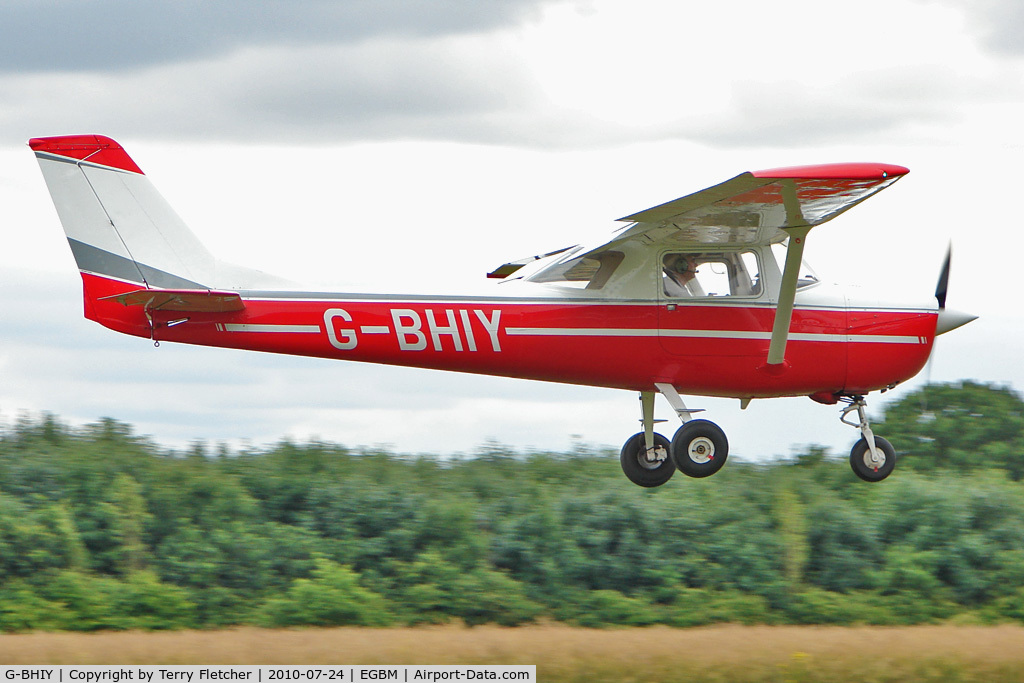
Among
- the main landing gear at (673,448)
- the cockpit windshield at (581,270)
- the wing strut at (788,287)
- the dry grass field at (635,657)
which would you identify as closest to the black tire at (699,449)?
the main landing gear at (673,448)

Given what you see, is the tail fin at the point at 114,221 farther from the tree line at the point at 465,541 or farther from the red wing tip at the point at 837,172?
the tree line at the point at 465,541

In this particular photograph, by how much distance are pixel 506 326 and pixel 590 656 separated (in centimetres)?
443

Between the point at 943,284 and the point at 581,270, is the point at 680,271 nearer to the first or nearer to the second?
the point at 581,270

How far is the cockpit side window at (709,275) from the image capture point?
11.8 meters

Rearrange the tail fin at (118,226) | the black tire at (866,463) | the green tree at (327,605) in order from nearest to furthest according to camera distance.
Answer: the tail fin at (118,226)
the black tire at (866,463)
the green tree at (327,605)

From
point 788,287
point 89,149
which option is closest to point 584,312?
point 788,287

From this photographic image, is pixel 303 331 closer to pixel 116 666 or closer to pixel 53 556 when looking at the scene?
pixel 116 666

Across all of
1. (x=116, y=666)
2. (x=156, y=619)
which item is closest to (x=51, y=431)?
(x=156, y=619)

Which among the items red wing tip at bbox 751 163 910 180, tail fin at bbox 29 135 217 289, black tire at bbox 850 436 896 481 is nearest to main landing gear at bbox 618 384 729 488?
black tire at bbox 850 436 896 481

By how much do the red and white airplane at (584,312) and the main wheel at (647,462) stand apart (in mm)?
256

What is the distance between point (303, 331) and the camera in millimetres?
11430

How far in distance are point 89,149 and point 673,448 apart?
7078 millimetres

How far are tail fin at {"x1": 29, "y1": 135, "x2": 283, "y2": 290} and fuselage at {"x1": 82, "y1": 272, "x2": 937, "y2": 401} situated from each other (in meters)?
0.26

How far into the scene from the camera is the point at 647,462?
1239 centimetres
